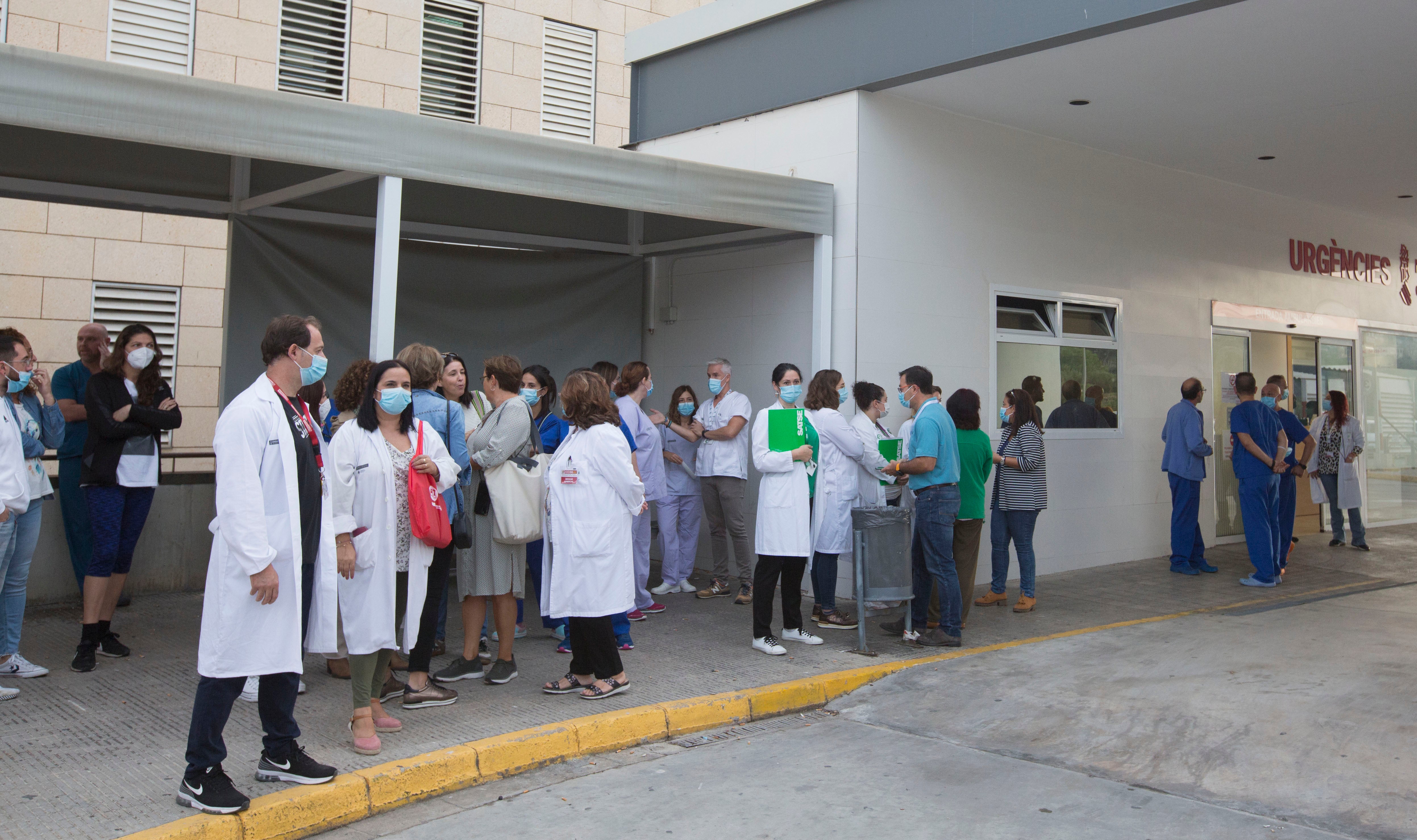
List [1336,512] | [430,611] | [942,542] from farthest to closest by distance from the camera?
[1336,512] < [942,542] < [430,611]

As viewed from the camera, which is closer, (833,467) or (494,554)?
(494,554)

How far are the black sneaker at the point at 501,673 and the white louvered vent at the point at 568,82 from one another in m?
9.64

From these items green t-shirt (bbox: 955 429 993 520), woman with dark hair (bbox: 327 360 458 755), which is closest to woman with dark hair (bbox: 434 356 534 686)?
woman with dark hair (bbox: 327 360 458 755)

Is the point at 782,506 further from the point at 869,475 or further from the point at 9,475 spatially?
the point at 9,475

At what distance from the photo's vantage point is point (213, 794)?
4.00 meters

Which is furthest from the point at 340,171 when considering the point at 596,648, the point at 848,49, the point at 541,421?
the point at 848,49

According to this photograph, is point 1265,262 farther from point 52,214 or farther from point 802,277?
point 52,214

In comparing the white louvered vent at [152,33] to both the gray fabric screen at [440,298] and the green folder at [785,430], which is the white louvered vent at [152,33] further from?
the green folder at [785,430]

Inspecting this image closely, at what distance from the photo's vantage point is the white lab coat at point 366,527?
15.3 feet

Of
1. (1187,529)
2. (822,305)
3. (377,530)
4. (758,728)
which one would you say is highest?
(822,305)

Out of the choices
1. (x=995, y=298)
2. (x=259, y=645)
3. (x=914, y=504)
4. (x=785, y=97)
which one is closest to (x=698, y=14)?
(x=785, y=97)

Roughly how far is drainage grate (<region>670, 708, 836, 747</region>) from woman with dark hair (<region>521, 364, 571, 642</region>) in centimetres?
141

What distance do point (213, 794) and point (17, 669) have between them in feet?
8.46

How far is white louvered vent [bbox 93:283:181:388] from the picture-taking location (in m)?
11.3
